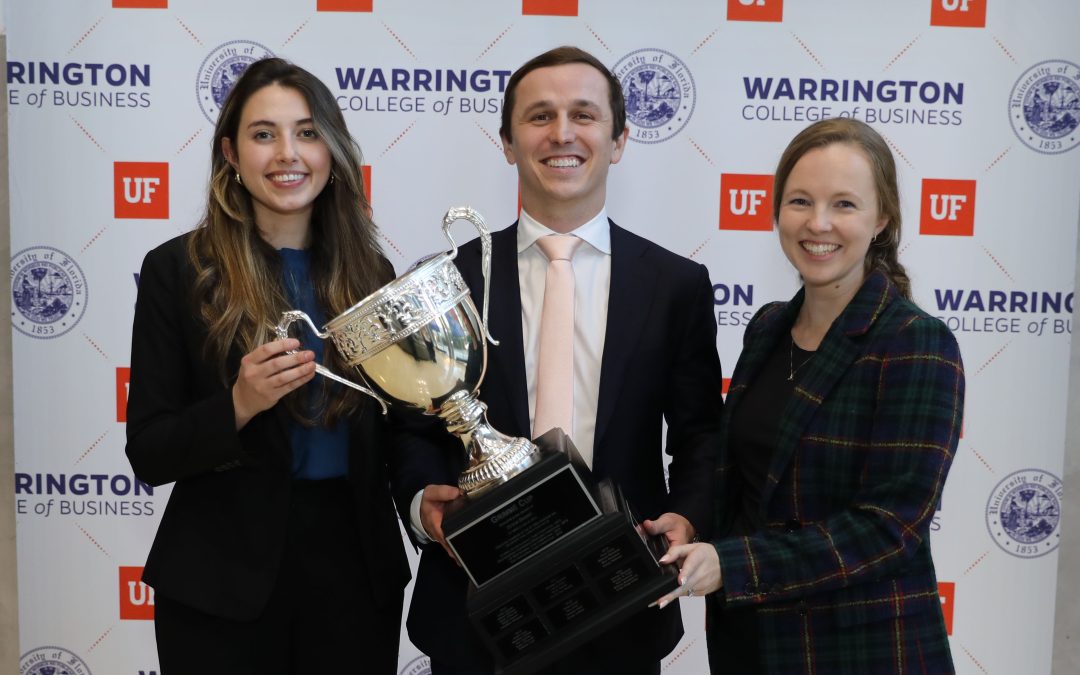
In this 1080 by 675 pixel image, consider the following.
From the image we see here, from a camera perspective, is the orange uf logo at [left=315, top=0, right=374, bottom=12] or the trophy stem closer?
the trophy stem

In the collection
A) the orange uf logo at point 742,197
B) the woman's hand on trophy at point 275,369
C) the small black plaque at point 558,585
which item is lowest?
the small black plaque at point 558,585

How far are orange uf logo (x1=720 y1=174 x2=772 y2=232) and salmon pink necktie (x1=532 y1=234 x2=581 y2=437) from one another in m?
1.45

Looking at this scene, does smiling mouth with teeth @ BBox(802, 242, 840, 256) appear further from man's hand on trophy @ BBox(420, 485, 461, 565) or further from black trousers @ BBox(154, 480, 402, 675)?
black trousers @ BBox(154, 480, 402, 675)

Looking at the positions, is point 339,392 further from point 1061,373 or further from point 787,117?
point 1061,373

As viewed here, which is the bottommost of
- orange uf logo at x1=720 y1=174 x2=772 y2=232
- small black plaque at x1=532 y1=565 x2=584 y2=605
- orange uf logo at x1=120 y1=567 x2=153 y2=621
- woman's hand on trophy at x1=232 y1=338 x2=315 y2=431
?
orange uf logo at x1=120 y1=567 x2=153 y2=621

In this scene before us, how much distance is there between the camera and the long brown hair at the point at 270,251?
1817 mm

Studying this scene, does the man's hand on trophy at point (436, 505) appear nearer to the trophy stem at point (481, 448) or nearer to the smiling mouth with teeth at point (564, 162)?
the trophy stem at point (481, 448)

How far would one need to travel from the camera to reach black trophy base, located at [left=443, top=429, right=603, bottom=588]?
61.7 inches

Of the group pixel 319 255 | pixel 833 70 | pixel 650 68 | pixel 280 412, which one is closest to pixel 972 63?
pixel 833 70

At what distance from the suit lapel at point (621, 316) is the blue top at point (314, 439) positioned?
20.5 inches

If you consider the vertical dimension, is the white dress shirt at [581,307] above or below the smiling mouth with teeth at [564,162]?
below

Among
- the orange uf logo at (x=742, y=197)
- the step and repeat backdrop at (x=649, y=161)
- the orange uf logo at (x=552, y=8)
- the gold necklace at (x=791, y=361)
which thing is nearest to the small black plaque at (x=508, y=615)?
the gold necklace at (x=791, y=361)

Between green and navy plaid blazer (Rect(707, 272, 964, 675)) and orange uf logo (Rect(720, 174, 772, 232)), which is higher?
orange uf logo (Rect(720, 174, 772, 232))

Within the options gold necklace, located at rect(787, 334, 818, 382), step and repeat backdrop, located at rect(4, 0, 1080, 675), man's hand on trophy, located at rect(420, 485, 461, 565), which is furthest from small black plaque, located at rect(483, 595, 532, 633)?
step and repeat backdrop, located at rect(4, 0, 1080, 675)
